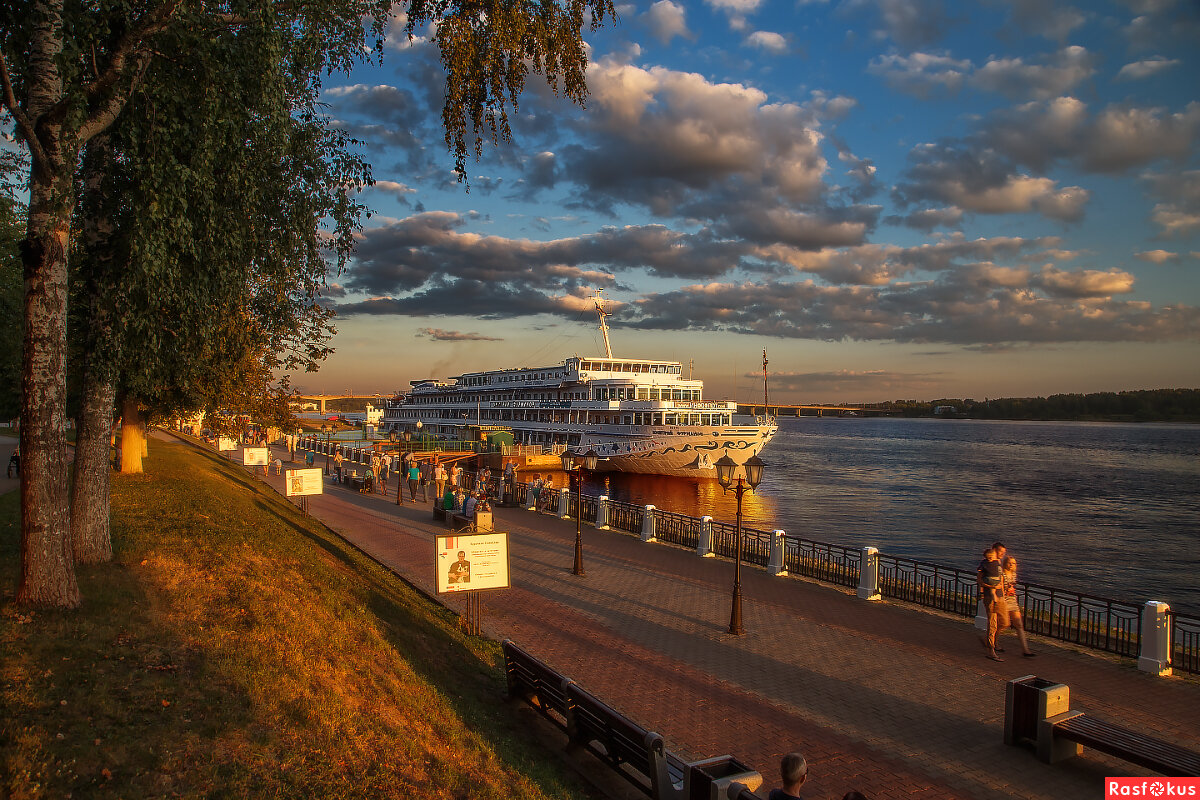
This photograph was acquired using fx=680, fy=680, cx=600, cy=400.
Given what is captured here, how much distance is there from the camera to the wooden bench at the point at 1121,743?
5.79 m

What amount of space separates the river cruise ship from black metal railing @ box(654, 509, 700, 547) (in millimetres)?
31349

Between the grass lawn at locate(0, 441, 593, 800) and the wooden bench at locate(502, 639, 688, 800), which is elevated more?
the grass lawn at locate(0, 441, 593, 800)

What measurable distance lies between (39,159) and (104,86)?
1054mm

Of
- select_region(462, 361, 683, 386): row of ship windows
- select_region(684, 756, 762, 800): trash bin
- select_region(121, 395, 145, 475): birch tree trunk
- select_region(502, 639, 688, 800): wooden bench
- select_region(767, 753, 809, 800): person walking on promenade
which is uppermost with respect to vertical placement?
select_region(462, 361, 683, 386): row of ship windows

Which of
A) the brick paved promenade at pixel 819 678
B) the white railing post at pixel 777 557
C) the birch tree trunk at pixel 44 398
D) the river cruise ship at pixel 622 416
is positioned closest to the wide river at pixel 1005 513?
the river cruise ship at pixel 622 416

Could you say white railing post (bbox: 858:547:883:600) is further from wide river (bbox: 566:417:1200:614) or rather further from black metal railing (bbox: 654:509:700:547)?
wide river (bbox: 566:417:1200:614)

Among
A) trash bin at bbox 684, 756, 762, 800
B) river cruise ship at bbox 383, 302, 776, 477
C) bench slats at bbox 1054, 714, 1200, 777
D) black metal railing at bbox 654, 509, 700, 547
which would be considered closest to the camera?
trash bin at bbox 684, 756, 762, 800

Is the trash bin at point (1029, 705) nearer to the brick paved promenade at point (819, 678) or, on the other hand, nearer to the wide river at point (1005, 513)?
the brick paved promenade at point (819, 678)

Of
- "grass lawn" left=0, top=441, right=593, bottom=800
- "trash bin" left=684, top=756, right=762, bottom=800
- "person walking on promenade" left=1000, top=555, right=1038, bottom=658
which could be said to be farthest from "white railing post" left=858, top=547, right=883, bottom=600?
"trash bin" left=684, top=756, right=762, bottom=800

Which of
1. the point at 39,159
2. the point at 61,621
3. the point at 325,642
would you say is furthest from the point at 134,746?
the point at 39,159

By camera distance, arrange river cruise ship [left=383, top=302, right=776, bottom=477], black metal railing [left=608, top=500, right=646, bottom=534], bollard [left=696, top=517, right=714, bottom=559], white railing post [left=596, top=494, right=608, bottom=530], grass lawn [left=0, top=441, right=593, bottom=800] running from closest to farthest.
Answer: grass lawn [left=0, top=441, right=593, bottom=800] → bollard [left=696, top=517, right=714, bottom=559] → black metal railing [left=608, top=500, right=646, bottom=534] → white railing post [left=596, top=494, right=608, bottom=530] → river cruise ship [left=383, top=302, right=776, bottom=477]

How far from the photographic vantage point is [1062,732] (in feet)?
22.3

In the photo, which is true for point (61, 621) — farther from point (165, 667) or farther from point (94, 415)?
point (94, 415)

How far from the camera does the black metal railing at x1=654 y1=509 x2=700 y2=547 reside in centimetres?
1916
